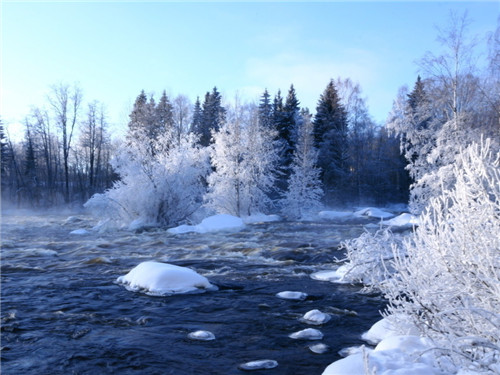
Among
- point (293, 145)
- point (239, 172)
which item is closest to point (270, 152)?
point (239, 172)

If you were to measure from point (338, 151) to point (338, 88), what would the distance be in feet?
22.8

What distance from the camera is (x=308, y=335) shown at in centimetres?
591

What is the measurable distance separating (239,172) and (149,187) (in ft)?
22.8

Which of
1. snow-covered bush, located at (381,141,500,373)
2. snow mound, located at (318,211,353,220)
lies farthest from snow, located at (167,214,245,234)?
snow-covered bush, located at (381,141,500,373)

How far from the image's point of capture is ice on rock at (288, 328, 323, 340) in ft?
19.1

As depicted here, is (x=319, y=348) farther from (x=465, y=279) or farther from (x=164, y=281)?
(x=164, y=281)

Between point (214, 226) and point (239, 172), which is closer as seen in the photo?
point (214, 226)

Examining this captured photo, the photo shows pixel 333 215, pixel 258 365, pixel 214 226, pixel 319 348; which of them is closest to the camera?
pixel 258 365

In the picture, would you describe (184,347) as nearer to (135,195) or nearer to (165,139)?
(135,195)

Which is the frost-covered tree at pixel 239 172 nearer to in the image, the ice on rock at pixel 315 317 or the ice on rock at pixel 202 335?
the ice on rock at pixel 315 317

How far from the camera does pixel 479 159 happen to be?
3867 millimetres

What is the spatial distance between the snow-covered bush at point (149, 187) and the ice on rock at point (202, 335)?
53.5ft

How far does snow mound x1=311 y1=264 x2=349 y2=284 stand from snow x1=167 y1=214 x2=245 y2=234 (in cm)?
1001

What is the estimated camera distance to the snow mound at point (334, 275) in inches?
366
